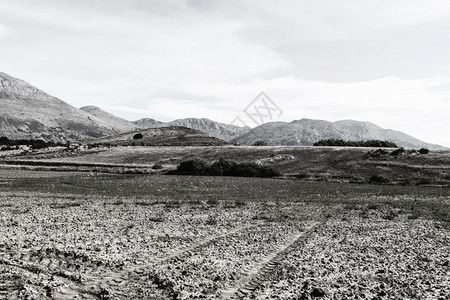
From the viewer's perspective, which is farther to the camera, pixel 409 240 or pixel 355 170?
pixel 355 170

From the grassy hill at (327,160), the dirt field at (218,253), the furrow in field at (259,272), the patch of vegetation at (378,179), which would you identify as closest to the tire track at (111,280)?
the dirt field at (218,253)

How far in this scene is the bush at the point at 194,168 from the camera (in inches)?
2904

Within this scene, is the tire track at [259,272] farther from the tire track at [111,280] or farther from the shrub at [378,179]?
the shrub at [378,179]

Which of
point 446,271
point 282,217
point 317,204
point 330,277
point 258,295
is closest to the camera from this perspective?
point 258,295

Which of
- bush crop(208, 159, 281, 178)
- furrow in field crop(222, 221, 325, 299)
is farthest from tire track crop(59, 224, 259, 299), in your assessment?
bush crop(208, 159, 281, 178)

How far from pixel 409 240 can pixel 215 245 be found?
341 inches

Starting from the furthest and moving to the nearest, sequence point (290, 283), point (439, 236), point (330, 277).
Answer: point (439, 236) → point (330, 277) → point (290, 283)

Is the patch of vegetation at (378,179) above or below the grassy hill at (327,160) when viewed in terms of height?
below

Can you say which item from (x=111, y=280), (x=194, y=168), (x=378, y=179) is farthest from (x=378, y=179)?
(x=111, y=280)

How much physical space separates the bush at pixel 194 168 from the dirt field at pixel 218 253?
4349cm

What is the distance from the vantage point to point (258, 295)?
35.7 feet

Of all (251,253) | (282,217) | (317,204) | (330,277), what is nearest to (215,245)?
(251,253)

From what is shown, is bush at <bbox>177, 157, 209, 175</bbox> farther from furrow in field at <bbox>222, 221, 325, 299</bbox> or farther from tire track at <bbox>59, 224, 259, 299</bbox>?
tire track at <bbox>59, 224, 259, 299</bbox>

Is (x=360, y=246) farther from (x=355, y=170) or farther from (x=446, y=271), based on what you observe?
(x=355, y=170)
